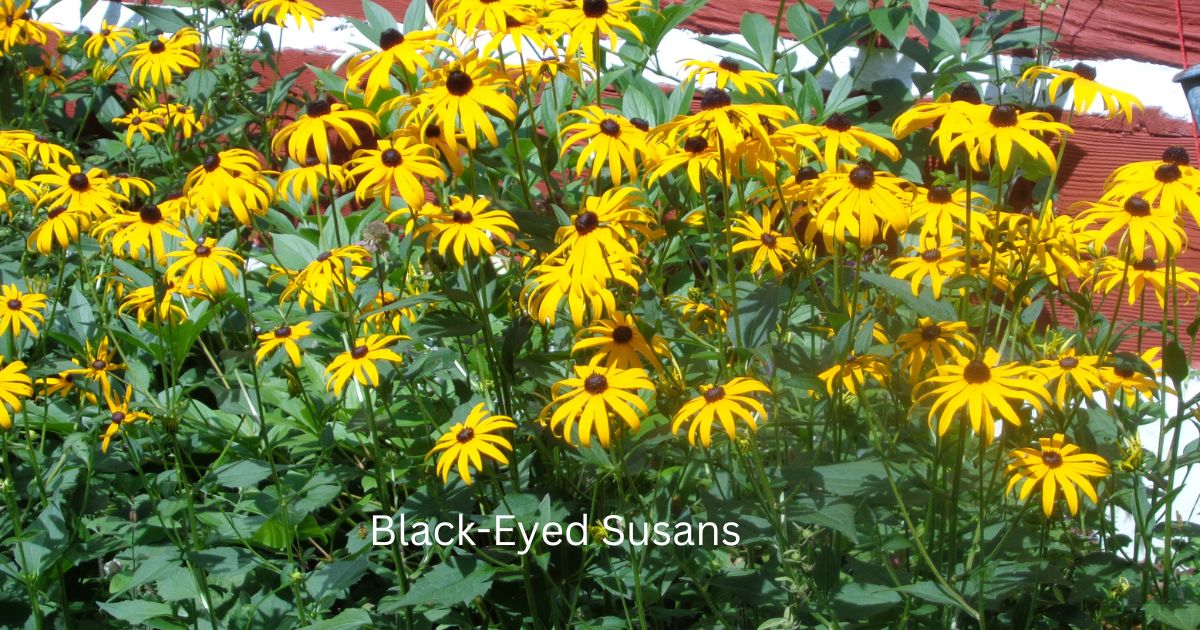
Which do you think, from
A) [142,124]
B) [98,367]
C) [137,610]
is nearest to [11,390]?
[98,367]

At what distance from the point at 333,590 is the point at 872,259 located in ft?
4.23

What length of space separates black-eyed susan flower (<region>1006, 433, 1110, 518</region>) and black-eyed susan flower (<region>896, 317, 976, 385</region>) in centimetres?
18

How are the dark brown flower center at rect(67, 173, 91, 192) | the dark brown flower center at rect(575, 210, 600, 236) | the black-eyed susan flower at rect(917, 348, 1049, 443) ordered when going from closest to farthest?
the black-eyed susan flower at rect(917, 348, 1049, 443) < the dark brown flower center at rect(575, 210, 600, 236) < the dark brown flower center at rect(67, 173, 91, 192)

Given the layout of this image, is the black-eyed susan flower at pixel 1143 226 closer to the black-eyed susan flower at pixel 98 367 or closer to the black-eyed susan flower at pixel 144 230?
the black-eyed susan flower at pixel 144 230

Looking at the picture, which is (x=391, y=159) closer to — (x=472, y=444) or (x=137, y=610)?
(x=472, y=444)

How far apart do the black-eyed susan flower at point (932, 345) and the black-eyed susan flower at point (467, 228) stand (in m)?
0.64

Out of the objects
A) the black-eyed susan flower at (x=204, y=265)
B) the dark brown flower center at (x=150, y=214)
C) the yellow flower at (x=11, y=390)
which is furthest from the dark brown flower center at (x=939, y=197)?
the yellow flower at (x=11, y=390)

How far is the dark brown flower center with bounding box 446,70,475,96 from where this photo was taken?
6.09ft

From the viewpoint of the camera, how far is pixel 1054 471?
1632 mm

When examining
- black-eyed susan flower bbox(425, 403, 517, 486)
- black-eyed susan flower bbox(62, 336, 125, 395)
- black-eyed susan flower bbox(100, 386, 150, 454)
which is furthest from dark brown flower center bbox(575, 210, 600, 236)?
black-eyed susan flower bbox(62, 336, 125, 395)

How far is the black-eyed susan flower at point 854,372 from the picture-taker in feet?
5.55

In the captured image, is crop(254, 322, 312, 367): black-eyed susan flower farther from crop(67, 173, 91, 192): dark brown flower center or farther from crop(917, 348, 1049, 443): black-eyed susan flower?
crop(917, 348, 1049, 443): black-eyed susan flower

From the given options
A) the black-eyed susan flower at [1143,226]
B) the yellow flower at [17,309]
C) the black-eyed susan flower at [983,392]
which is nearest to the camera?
the black-eyed susan flower at [983,392]

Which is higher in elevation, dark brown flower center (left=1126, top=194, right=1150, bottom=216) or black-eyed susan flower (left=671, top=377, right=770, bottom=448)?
dark brown flower center (left=1126, top=194, right=1150, bottom=216)
